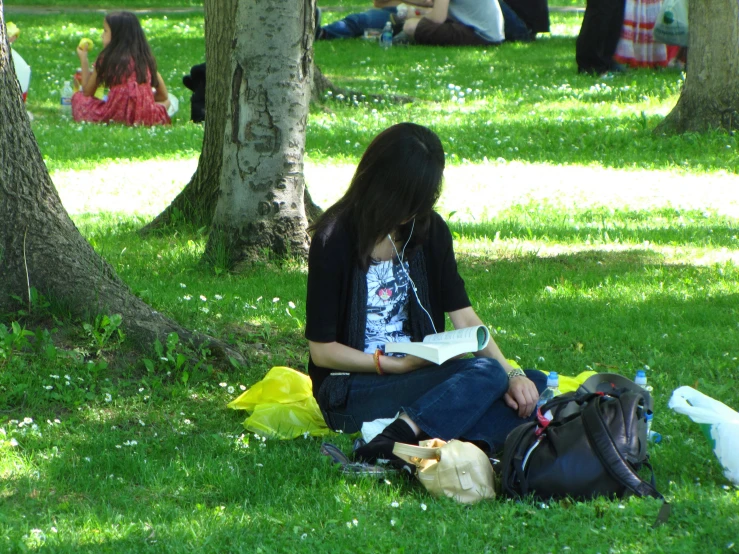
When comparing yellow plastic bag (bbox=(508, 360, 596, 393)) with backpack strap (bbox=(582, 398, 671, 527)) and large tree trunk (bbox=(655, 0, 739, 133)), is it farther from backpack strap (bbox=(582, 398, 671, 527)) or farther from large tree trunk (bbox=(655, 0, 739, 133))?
large tree trunk (bbox=(655, 0, 739, 133))

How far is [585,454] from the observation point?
3488 millimetres

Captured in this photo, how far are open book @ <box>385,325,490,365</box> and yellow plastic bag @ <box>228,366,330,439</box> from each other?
1.90 ft

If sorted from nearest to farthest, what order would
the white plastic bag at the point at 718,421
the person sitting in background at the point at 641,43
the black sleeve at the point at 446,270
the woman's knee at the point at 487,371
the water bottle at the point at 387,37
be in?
the white plastic bag at the point at 718,421, the woman's knee at the point at 487,371, the black sleeve at the point at 446,270, the person sitting in background at the point at 641,43, the water bottle at the point at 387,37

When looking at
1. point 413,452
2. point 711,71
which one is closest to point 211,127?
point 413,452

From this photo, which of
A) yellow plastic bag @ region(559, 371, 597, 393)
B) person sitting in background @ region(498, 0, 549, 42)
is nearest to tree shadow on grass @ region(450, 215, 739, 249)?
yellow plastic bag @ region(559, 371, 597, 393)

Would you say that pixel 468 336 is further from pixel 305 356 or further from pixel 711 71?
pixel 711 71

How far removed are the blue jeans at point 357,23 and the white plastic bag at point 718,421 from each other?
16.3 m

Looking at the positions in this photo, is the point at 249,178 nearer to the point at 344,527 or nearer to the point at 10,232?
the point at 10,232

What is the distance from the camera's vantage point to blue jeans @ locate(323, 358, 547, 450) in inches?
154

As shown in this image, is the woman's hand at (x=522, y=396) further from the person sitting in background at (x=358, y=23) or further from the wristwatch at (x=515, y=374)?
the person sitting in background at (x=358, y=23)

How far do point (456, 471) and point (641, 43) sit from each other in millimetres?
12946

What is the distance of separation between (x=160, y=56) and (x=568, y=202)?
10.8 meters

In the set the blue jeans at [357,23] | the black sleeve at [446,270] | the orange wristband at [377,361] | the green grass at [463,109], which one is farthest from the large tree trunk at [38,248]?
the blue jeans at [357,23]

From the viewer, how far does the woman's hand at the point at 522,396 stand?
4.00 m
